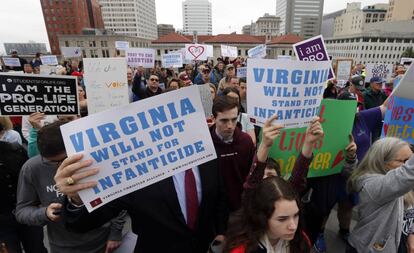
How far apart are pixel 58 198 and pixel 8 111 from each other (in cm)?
139

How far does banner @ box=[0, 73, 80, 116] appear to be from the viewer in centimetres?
268

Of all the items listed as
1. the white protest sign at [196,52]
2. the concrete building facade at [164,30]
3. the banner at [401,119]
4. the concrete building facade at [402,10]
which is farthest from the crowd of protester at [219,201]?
the concrete building facade at [164,30]

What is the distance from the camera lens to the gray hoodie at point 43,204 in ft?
6.30

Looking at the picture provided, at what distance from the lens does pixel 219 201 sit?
1.98 m

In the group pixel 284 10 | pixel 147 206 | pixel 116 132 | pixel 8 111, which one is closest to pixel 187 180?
pixel 147 206

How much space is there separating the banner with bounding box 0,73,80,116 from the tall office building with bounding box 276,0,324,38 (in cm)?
16007

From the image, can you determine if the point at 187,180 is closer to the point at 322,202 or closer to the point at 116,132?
the point at 116,132

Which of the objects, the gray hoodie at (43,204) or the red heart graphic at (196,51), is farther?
the red heart graphic at (196,51)

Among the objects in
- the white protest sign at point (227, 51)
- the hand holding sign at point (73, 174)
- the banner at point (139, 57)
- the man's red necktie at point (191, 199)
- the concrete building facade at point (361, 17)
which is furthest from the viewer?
the concrete building facade at point (361, 17)

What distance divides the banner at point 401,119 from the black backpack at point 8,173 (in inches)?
139

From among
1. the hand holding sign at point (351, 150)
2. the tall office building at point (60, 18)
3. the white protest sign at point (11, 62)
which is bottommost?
the hand holding sign at point (351, 150)

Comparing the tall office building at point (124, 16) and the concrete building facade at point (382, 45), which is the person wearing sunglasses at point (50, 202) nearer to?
the concrete building facade at point (382, 45)

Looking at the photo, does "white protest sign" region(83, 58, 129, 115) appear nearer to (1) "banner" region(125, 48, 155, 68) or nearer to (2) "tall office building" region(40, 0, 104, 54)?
(1) "banner" region(125, 48, 155, 68)

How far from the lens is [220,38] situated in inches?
2645
